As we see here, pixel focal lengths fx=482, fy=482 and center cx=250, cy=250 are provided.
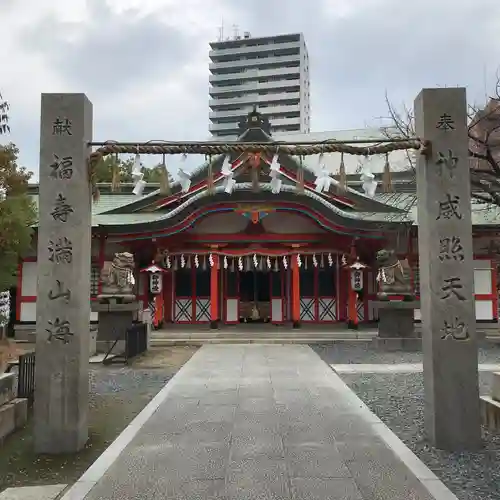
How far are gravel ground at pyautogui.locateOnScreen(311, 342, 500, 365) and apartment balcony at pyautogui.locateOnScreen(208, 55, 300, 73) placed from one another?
90394mm

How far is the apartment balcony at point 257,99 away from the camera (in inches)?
3782

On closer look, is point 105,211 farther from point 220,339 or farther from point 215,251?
point 220,339

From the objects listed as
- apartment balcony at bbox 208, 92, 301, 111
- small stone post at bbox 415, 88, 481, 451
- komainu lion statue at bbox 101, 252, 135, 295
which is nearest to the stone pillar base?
komainu lion statue at bbox 101, 252, 135, 295

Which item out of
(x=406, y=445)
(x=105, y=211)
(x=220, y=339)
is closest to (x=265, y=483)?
(x=406, y=445)

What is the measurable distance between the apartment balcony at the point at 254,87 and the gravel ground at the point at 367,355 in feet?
289

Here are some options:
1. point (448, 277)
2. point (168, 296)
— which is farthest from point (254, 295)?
point (448, 277)

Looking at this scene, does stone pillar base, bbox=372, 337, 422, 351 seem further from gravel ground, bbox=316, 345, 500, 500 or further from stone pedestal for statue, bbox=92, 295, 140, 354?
stone pedestal for statue, bbox=92, 295, 140, 354

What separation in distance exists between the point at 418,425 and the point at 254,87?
9721 centimetres

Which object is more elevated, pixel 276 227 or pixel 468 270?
pixel 276 227

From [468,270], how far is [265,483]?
3.32 metres

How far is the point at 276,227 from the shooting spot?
60.8ft

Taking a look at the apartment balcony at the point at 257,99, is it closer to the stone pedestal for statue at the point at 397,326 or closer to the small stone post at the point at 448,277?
the stone pedestal for statue at the point at 397,326

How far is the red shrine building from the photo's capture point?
17203 millimetres

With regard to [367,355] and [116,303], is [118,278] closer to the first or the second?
[116,303]
